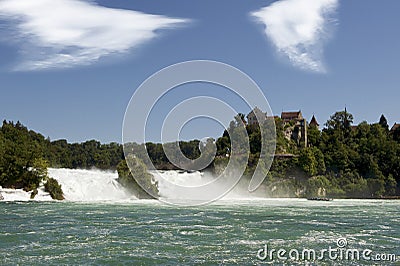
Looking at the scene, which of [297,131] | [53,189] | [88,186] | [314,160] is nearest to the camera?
[53,189]

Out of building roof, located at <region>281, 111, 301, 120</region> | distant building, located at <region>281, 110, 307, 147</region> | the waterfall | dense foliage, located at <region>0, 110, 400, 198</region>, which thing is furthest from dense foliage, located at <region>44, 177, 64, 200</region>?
building roof, located at <region>281, 111, 301, 120</region>

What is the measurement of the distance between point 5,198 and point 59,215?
11.9 m

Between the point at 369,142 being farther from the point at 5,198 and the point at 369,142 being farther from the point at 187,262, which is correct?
the point at 187,262

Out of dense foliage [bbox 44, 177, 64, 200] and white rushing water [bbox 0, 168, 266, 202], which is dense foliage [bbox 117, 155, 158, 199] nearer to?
white rushing water [bbox 0, 168, 266, 202]

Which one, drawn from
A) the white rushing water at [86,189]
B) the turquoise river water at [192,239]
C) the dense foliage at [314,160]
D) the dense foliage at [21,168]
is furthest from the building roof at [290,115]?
the turquoise river water at [192,239]

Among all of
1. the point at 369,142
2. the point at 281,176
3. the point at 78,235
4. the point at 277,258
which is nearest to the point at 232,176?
the point at 281,176

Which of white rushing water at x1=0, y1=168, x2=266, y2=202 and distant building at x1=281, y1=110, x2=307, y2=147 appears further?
distant building at x1=281, y1=110, x2=307, y2=147

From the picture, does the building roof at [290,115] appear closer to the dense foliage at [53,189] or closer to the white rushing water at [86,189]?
the white rushing water at [86,189]

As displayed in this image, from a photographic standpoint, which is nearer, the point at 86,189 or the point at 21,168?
the point at 21,168

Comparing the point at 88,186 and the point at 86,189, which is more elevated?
the point at 88,186

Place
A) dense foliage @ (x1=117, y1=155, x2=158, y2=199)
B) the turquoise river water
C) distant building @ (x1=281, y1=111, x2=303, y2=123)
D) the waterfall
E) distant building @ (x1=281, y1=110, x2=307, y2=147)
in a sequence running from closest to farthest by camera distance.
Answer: the turquoise river water < the waterfall < dense foliage @ (x1=117, y1=155, x2=158, y2=199) < distant building @ (x1=281, y1=110, x2=307, y2=147) < distant building @ (x1=281, y1=111, x2=303, y2=123)

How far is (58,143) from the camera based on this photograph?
80562 mm

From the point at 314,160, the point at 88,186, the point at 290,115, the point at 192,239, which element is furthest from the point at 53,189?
the point at 290,115

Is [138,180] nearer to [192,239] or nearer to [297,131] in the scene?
[192,239]
